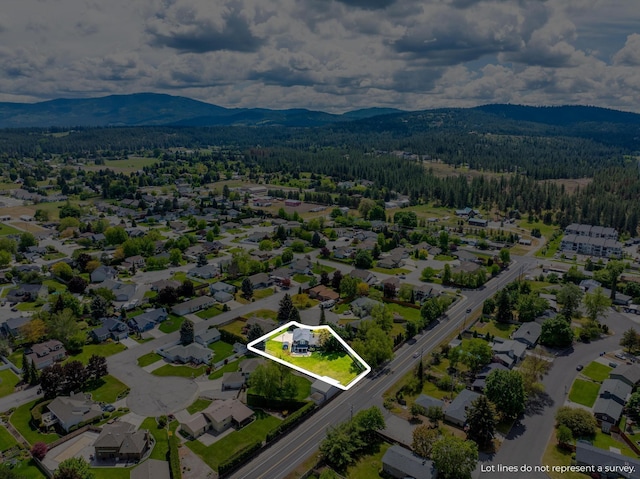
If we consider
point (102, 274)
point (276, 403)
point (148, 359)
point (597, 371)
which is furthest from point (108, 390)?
point (597, 371)

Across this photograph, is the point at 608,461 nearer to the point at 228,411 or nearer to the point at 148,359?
the point at 228,411

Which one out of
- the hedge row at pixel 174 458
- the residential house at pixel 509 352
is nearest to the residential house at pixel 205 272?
the hedge row at pixel 174 458

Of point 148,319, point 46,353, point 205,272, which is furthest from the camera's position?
point 205,272

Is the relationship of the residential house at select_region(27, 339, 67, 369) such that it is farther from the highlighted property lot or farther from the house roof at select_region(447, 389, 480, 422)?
the house roof at select_region(447, 389, 480, 422)

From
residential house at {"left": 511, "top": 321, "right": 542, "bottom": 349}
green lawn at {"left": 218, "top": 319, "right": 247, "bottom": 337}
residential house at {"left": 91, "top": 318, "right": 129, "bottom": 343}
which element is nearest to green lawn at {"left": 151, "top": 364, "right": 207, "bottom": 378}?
green lawn at {"left": 218, "top": 319, "right": 247, "bottom": 337}

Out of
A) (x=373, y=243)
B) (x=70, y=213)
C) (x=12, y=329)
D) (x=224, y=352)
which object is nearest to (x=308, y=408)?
(x=224, y=352)

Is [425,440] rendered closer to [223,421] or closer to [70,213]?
[223,421]
